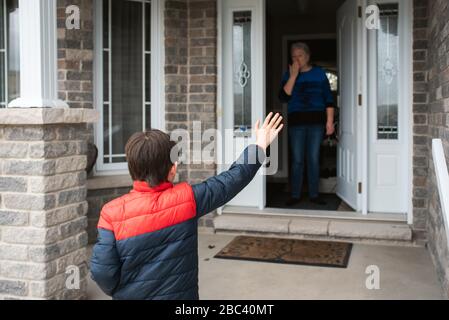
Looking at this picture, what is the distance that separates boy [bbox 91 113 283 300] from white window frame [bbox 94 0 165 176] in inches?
132

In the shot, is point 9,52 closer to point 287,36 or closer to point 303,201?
point 303,201

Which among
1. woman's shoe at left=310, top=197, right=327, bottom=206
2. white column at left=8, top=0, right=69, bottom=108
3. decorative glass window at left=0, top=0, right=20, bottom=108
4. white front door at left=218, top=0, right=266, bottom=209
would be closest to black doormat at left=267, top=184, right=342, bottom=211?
woman's shoe at left=310, top=197, right=327, bottom=206

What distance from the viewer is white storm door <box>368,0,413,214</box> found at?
189 inches

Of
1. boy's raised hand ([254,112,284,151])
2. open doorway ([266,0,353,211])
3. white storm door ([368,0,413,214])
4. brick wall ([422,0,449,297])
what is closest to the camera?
boy's raised hand ([254,112,284,151])

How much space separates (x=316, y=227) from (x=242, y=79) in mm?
1672

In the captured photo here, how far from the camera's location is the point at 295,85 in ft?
18.4

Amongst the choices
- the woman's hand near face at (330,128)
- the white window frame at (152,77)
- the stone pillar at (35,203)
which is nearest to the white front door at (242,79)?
the white window frame at (152,77)

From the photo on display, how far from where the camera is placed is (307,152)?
18.7 ft

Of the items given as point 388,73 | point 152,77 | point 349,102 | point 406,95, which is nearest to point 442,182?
point 406,95

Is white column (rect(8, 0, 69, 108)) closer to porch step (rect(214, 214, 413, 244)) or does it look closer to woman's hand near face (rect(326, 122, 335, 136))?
porch step (rect(214, 214, 413, 244))

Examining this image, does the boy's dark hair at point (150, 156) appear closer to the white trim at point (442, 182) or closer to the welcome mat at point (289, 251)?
the white trim at point (442, 182)

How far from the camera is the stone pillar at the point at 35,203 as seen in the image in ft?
10.0

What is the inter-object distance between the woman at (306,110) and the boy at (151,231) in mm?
3872
